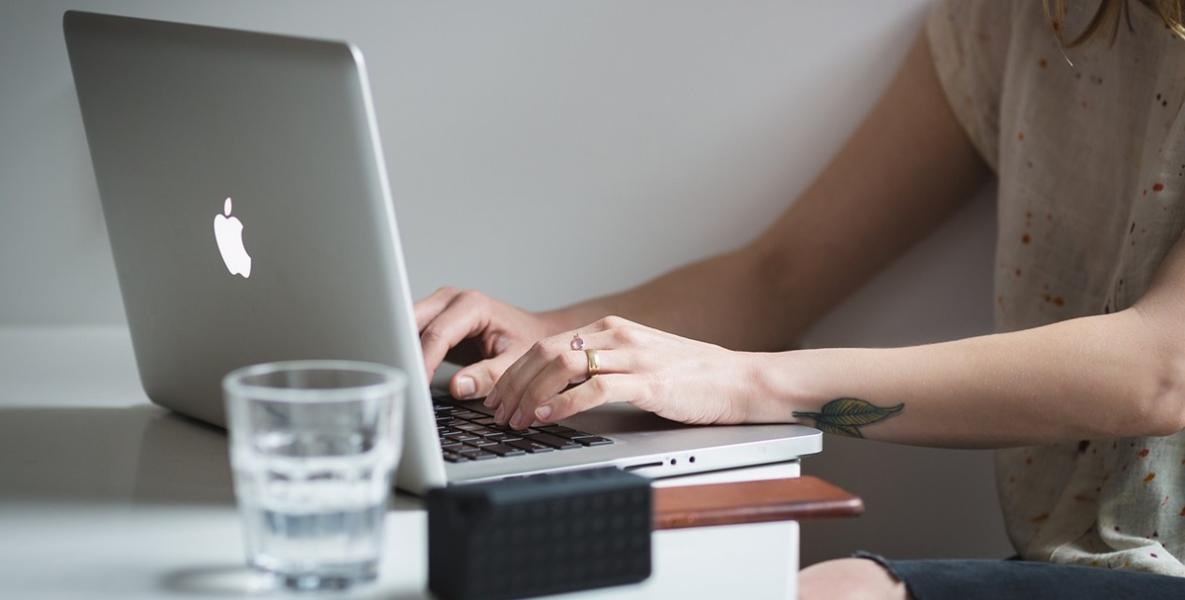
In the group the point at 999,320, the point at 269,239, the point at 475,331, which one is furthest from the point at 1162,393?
the point at 269,239

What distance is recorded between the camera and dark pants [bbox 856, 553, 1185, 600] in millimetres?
1018

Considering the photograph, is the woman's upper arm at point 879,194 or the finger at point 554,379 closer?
the finger at point 554,379

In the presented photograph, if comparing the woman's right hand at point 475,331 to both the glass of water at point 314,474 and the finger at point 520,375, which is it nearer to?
the finger at point 520,375

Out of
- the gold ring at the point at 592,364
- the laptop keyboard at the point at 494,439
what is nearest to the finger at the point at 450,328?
the laptop keyboard at the point at 494,439

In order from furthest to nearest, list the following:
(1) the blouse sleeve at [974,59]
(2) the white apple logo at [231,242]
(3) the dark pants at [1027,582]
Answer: (1) the blouse sleeve at [974,59], (3) the dark pants at [1027,582], (2) the white apple logo at [231,242]

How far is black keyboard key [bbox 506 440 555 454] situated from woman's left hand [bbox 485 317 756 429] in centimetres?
2

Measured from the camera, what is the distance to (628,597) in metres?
0.69

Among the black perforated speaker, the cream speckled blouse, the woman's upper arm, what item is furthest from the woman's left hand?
the woman's upper arm

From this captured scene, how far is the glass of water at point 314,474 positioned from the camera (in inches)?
25.5

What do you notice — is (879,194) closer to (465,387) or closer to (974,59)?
(974,59)

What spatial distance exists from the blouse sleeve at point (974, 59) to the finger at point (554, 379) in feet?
2.35

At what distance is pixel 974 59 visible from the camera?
4.86 ft

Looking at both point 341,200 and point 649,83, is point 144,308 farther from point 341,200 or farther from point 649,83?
point 649,83

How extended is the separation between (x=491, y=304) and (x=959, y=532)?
758mm
